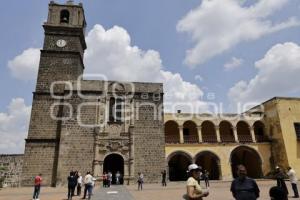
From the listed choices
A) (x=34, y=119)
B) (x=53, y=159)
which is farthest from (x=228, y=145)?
(x=34, y=119)

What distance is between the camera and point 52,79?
22.6m

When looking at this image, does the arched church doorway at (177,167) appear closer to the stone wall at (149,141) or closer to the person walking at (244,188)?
the stone wall at (149,141)

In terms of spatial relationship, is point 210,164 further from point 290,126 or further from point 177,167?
point 290,126

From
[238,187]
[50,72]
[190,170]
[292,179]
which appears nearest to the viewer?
[190,170]

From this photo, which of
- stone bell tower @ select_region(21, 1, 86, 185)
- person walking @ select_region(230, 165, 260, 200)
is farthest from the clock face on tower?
person walking @ select_region(230, 165, 260, 200)

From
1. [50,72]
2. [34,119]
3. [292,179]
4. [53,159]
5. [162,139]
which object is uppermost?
[50,72]

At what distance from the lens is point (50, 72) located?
22828mm

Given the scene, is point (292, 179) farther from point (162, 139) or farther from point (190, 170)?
point (162, 139)

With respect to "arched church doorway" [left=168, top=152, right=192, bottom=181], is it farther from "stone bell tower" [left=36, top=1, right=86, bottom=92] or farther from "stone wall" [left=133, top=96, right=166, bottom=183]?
"stone bell tower" [left=36, top=1, right=86, bottom=92]

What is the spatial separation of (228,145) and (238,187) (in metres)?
20.9

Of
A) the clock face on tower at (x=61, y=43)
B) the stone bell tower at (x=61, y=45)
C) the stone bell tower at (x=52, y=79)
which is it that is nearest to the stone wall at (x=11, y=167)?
the stone bell tower at (x=52, y=79)

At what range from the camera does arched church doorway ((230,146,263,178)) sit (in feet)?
81.0

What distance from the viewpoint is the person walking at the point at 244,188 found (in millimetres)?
4273

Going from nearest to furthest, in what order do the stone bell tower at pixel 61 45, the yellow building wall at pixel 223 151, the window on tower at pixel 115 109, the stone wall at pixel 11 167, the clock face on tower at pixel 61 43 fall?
1. the window on tower at pixel 115 109
2. the stone bell tower at pixel 61 45
3. the stone wall at pixel 11 167
4. the yellow building wall at pixel 223 151
5. the clock face on tower at pixel 61 43
